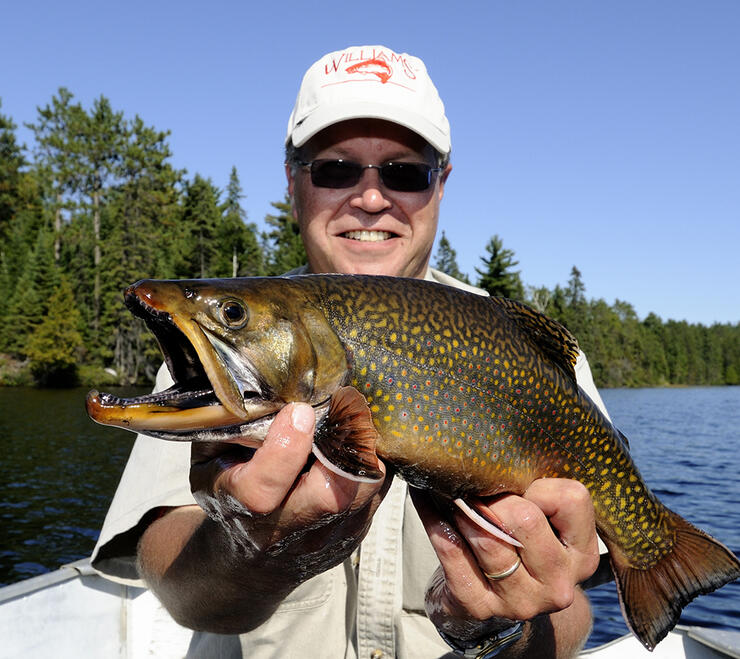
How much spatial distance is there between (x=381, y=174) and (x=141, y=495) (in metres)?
2.32

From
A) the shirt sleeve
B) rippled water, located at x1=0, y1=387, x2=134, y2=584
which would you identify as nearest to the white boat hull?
the shirt sleeve

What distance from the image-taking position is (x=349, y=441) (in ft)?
7.18

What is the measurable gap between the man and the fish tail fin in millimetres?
295

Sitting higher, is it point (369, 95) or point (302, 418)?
point (369, 95)

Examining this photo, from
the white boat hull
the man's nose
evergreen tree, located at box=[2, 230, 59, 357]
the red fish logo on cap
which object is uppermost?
evergreen tree, located at box=[2, 230, 59, 357]

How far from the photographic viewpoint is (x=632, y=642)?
555 cm

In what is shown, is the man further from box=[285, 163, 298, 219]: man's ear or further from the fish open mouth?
the fish open mouth

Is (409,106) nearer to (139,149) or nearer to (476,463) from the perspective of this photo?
(476,463)

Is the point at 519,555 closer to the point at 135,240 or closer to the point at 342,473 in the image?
the point at 342,473

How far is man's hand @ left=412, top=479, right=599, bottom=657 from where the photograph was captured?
257 cm

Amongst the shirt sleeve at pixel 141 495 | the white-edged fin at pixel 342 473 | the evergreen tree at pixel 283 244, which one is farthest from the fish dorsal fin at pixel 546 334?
Answer: the evergreen tree at pixel 283 244

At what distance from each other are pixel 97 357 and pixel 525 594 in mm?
58354

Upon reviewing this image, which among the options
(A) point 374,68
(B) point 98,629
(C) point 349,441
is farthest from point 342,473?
(B) point 98,629

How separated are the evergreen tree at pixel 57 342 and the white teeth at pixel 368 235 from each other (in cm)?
5129
